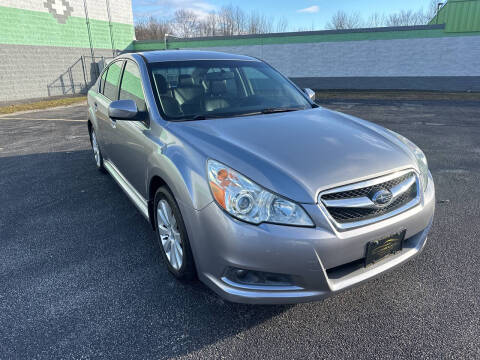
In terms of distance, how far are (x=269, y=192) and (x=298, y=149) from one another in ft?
1.72

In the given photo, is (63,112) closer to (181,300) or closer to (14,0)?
(14,0)

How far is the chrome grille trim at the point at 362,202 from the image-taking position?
1.94 m

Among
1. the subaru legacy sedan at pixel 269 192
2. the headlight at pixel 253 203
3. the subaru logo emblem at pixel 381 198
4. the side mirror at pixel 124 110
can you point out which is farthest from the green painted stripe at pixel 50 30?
the subaru logo emblem at pixel 381 198

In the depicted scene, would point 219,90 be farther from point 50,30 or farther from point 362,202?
point 50,30

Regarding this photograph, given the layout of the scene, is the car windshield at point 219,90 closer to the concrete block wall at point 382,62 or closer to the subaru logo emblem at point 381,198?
the subaru logo emblem at point 381,198

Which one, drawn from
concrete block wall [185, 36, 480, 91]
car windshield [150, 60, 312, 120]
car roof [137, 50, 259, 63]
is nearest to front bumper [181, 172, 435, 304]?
car windshield [150, 60, 312, 120]

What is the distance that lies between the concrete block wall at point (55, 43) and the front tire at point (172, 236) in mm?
19066

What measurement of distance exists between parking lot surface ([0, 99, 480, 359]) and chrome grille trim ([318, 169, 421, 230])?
2.38 ft

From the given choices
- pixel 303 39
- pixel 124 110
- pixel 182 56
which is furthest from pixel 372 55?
pixel 124 110

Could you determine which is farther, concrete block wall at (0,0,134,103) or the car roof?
concrete block wall at (0,0,134,103)

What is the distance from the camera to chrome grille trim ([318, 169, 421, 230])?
76.4 inches

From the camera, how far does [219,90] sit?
324 cm

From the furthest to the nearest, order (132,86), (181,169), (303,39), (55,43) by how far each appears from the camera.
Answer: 1. (303,39)
2. (55,43)
3. (132,86)
4. (181,169)

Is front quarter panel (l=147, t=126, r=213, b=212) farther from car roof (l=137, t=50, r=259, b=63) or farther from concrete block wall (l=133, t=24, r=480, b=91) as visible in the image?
concrete block wall (l=133, t=24, r=480, b=91)
